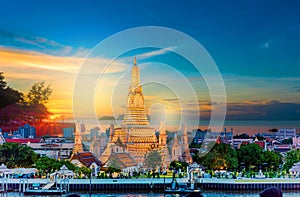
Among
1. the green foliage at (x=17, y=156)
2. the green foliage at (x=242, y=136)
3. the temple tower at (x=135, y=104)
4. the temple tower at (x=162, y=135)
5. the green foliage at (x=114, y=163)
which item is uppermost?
the temple tower at (x=135, y=104)

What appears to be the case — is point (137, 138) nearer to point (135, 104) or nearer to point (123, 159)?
point (135, 104)

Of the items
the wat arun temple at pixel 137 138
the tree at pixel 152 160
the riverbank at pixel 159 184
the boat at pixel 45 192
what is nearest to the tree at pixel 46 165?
the riverbank at pixel 159 184

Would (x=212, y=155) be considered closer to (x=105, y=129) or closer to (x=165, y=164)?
(x=165, y=164)

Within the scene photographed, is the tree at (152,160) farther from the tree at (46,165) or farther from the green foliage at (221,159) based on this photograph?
the tree at (46,165)

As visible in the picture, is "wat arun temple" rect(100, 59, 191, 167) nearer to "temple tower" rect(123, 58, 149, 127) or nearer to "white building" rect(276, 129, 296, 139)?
"temple tower" rect(123, 58, 149, 127)

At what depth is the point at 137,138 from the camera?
94.5ft

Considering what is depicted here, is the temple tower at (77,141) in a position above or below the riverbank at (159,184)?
above

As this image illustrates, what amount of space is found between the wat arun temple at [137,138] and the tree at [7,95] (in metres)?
6.13

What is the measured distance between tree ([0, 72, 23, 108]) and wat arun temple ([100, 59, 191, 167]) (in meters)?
6.13

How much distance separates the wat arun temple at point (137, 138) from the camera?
2752 centimetres

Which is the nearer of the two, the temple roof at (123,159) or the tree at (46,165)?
the tree at (46,165)

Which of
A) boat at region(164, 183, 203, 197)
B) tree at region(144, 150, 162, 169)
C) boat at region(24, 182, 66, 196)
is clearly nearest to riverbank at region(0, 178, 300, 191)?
boat at region(24, 182, 66, 196)

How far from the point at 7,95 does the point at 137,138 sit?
9.06m

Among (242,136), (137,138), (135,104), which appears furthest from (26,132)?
(242,136)
